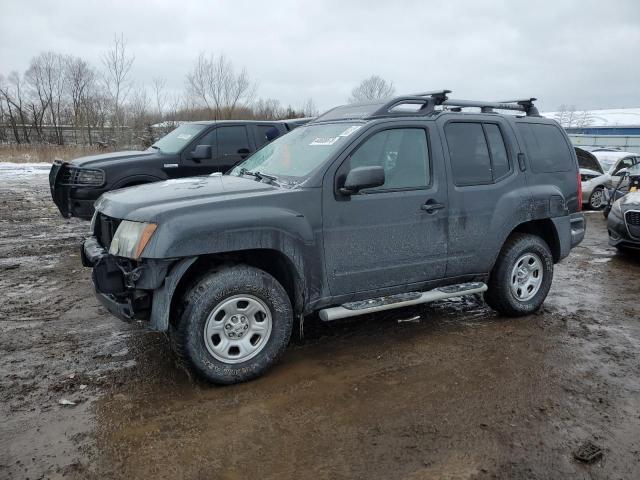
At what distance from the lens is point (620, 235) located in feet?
26.1

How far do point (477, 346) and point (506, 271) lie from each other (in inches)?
35.7

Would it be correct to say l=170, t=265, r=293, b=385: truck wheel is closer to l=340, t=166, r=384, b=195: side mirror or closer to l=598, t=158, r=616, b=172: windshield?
l=340, t=166, r=384, b=195: side mirror

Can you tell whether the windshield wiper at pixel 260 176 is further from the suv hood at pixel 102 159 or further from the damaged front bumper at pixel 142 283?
the suv hood at pixel 102 159

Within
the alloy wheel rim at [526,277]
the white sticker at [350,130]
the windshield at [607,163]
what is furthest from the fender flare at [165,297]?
the windshield at [607,163]

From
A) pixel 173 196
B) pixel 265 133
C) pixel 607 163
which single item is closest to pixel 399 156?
pixel 173 196

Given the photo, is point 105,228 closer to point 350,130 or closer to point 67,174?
point 350,130

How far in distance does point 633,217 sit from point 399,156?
5207 millimetres

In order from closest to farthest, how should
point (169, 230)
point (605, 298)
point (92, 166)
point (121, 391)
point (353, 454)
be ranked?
point (353, 454), point (169, 230), point (121, 391), point (605, 298), point (92, 166)

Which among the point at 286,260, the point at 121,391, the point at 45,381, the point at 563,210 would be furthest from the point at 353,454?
the point at 563,210

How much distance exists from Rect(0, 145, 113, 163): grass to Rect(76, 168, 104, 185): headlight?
20.1m

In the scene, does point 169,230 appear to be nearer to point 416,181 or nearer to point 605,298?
point 416,181

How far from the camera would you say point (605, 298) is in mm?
5984

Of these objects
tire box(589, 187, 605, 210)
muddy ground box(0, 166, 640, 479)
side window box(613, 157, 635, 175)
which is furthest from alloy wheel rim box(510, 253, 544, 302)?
side window box(613, 157, 635, 175)

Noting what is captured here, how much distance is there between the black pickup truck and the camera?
7695 mm
